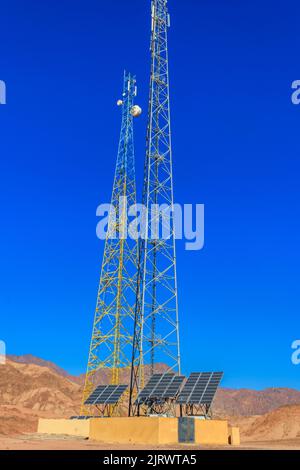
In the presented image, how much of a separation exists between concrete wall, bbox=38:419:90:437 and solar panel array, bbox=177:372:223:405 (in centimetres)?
1478

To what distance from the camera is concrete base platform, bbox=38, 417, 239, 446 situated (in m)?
35.3

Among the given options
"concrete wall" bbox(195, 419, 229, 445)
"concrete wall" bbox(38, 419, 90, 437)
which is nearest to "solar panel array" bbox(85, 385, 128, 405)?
"concrete wall" bbox(38, 419, 90, 437)

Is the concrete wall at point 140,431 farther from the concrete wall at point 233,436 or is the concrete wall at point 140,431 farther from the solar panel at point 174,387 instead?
the concrete wall at point 233,436

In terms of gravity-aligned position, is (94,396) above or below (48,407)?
below

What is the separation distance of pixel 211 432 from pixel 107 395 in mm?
10247

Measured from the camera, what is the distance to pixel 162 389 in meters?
40.0

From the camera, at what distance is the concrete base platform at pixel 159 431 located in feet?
116

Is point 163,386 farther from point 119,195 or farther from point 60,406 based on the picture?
point 60,406

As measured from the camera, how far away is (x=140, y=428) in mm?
35906

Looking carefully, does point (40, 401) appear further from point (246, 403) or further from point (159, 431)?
point (246, 403)

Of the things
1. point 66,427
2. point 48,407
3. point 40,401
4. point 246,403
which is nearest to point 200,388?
point 66,427

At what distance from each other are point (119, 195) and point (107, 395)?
30.3m
